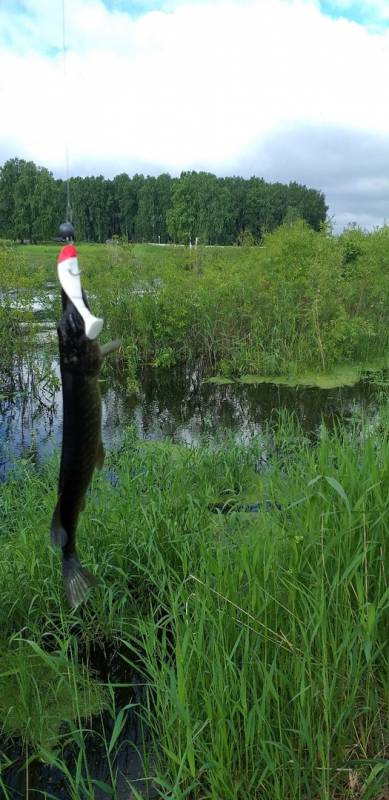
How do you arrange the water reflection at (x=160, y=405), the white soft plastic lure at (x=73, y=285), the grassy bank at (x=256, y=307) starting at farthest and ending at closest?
1. the grassy bank at (x=256, y=307)
2. the water reflection at (x=160, y=405)
3. the white soft plastic lure at (x=73, y=285)

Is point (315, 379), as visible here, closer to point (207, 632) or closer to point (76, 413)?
point (207, 632)

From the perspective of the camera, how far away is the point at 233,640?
2.39 m

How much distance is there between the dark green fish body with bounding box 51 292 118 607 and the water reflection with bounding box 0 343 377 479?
18.7ft

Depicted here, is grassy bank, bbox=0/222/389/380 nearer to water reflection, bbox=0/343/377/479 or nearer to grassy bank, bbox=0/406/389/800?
water reflection, bbox=0/343/377/479

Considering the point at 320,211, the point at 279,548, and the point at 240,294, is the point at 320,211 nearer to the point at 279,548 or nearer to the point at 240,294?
the point at 240,294

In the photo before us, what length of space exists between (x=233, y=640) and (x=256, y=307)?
9256mm

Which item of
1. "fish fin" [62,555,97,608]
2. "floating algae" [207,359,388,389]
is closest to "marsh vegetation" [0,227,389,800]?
"fish fin" [62,555,97,608]

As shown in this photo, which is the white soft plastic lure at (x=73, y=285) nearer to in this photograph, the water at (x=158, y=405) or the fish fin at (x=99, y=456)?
the fish fin at (x=99, y=456)

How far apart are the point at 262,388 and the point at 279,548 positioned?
7.72 metres

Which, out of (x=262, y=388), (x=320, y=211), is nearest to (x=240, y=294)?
(x=262, y=388)

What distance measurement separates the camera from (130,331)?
11156mm

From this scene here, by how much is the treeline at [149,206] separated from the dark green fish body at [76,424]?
1.30ft

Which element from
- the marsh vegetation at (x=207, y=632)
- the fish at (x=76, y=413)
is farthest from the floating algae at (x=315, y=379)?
the fish at (x=76, y=413)

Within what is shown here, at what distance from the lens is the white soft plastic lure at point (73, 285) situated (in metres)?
1.04
